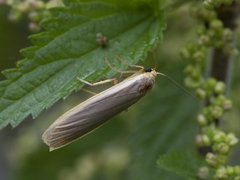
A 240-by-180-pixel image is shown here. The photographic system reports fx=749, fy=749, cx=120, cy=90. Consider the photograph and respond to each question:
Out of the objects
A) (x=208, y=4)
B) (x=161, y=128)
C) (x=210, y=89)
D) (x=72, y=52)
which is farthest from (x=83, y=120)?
(x=161, y=128)

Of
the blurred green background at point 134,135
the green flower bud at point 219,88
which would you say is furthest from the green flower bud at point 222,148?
the blurred green background at point 134,135

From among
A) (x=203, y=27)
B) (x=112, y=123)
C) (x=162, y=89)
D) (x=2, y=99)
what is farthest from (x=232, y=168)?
(x=112, y=123)

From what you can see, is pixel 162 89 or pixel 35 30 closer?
pixel 35 30

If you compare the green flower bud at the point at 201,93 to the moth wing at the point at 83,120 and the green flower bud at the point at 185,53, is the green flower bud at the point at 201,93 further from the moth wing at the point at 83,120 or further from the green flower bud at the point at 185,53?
the moth wing at the point at 83,120

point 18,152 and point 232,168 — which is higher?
point 232,168

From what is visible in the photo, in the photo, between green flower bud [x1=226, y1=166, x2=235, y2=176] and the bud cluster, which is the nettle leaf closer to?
the bud cluster

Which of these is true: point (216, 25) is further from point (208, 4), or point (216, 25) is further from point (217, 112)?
point (217, 112)

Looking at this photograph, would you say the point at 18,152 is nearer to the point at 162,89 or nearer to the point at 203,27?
the point at 162,89
